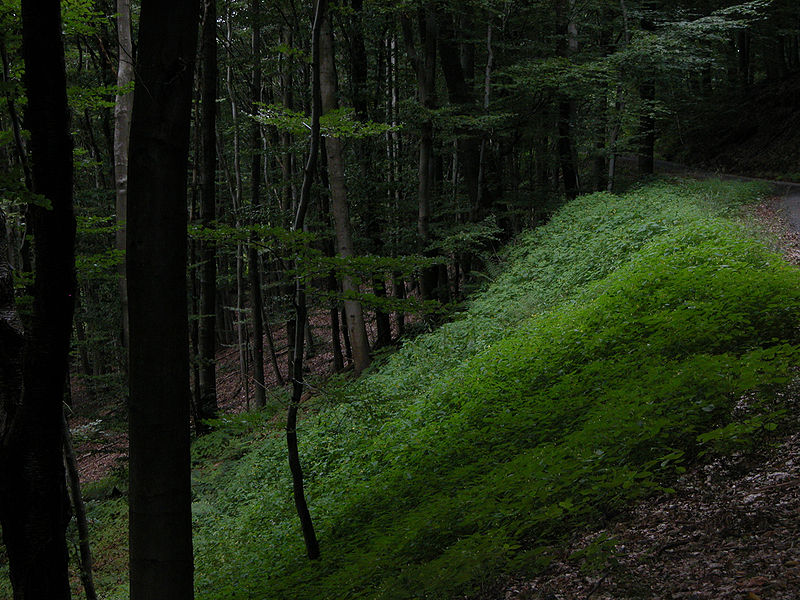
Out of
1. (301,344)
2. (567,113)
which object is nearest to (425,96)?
(567,113)

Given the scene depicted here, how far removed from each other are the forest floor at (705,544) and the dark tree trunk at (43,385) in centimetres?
297

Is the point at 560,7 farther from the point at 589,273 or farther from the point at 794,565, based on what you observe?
the point at 794,565

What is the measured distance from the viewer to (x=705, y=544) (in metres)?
3.39

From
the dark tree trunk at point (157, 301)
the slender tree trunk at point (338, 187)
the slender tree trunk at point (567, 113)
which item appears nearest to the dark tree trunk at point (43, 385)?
the dark tree trunk at point (157, 301)

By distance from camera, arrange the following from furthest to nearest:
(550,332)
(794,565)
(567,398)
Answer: (550,332) < (567,398) < (794,565)

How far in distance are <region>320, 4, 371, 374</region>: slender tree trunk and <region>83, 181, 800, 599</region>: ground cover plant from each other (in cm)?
178

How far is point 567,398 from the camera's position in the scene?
19.9 feet

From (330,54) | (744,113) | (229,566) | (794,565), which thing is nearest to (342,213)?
(330,54)

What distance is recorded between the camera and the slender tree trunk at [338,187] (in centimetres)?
1190

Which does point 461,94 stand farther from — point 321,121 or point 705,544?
point 705,544

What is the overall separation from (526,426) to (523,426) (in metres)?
0.04

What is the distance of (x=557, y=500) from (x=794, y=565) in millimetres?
1707

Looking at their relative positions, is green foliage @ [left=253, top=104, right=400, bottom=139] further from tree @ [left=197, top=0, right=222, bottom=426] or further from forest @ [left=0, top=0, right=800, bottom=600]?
tree @ [left=197, top=0, right=222, bottom=426]

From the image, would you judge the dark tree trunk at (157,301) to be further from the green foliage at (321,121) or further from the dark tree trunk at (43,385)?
the green foliage at (321,121)
